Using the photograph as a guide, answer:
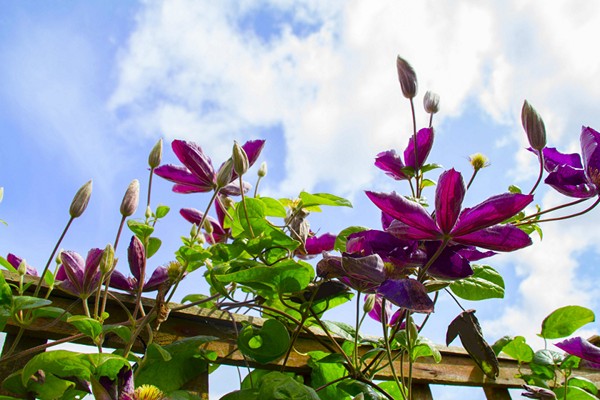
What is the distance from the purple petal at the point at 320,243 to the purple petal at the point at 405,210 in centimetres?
31

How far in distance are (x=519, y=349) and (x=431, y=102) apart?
1.66ft

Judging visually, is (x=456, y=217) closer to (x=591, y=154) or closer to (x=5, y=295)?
(x=591, y=154)

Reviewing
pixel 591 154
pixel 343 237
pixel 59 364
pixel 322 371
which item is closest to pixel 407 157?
pixel 343 237

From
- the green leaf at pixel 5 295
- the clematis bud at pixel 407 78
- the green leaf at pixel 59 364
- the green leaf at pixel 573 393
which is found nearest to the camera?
the green leaf at pixel 59 364

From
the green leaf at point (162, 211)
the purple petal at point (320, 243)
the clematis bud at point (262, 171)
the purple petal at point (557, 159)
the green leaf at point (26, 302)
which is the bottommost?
the green leaf at point (26, 302)

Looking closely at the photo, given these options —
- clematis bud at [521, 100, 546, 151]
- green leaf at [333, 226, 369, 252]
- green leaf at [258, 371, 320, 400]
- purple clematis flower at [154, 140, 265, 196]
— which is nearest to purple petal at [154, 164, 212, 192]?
purple clematis flower at [154, 140, 265, 196]

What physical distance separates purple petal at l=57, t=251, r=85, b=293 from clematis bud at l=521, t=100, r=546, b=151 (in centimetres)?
62

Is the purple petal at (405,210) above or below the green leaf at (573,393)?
above

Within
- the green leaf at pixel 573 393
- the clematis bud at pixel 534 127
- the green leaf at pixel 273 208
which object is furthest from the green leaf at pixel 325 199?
the green leaf at pixel 573 393

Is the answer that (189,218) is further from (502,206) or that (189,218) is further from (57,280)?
(502,206)

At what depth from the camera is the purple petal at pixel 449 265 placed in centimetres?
65

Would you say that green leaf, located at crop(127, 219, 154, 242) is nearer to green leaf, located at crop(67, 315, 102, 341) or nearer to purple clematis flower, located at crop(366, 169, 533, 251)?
green leaf, located at crop(67, 315, 102, 341)

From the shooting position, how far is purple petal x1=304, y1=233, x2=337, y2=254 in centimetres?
90

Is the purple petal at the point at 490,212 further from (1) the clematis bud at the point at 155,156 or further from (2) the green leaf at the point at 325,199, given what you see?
(1) the clematis bud at the point at 155,156
